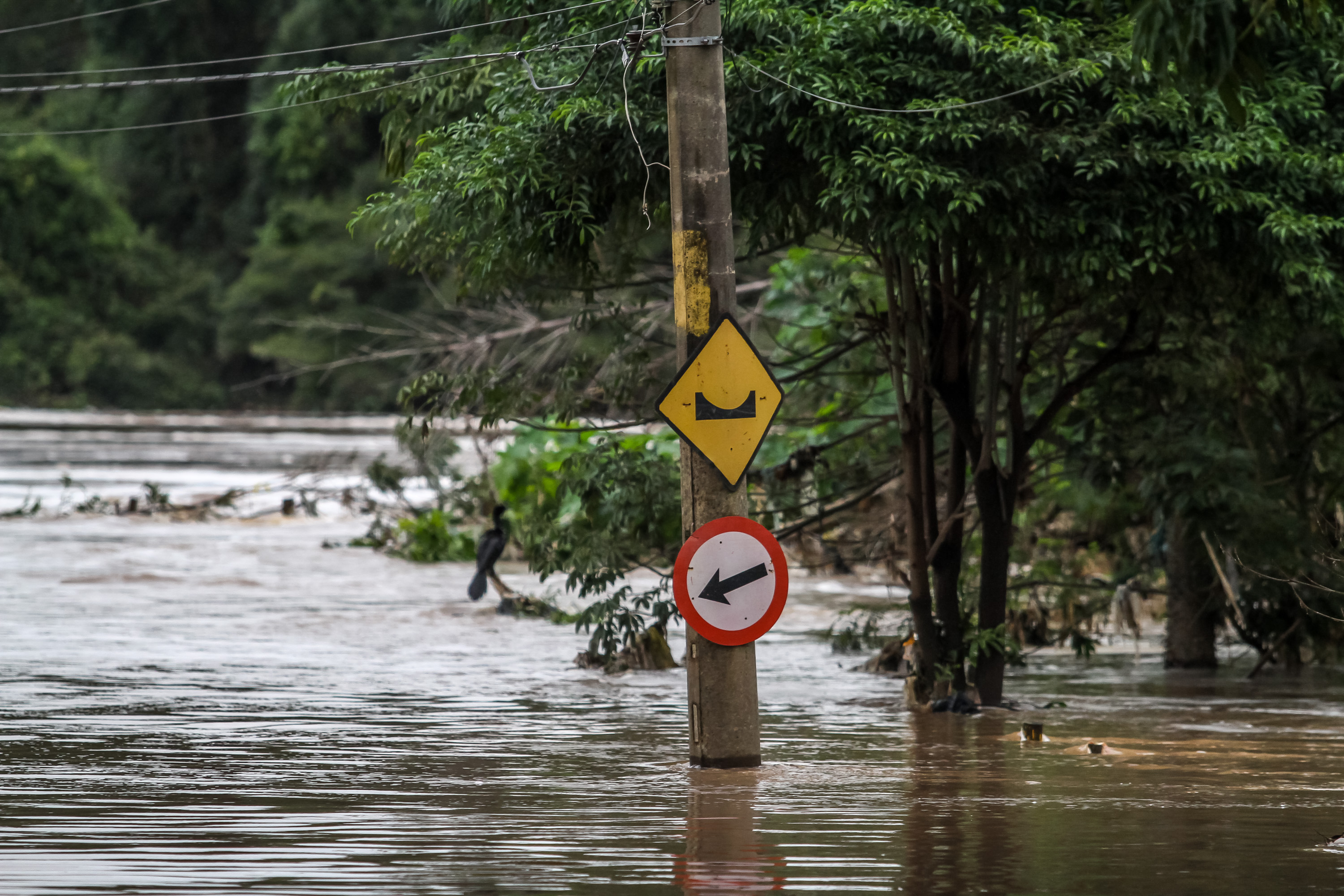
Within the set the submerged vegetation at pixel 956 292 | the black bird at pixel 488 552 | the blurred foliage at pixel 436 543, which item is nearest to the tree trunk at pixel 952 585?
the submerged vegetation at pixel 956 292

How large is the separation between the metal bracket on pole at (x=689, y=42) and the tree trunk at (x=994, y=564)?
451 centimetres

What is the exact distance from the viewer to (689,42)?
8.63m

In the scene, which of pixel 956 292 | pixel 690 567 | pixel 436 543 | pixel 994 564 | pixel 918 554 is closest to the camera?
pixel 690 567

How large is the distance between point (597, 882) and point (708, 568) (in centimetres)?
242

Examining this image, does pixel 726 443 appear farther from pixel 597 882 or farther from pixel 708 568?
pixel 597 882

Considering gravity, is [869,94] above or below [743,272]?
below

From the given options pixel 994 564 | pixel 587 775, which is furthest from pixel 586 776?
pixel 994 564

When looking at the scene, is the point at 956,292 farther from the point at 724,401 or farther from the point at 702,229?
the point at 724,401

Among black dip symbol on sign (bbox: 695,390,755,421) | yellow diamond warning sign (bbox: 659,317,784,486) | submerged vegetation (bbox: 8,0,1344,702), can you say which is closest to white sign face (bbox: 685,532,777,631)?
yellow diamond warning sign (bbox: 659,317,784,486)

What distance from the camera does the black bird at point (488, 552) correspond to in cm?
1831

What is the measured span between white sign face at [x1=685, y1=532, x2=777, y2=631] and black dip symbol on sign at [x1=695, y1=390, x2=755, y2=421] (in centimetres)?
56

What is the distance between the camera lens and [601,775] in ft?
29.5

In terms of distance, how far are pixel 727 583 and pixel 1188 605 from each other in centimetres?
798

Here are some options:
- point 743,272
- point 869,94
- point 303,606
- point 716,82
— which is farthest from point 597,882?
point 743,272
